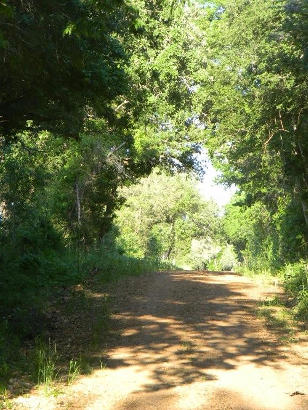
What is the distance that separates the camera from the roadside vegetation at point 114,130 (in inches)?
312

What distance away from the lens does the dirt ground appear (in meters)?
5.35

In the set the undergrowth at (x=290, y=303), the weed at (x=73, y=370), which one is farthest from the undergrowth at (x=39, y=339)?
the undergrowth at (x=290, y=303)

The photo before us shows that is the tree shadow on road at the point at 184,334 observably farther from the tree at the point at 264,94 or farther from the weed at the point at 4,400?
the tree at the point at 264,94

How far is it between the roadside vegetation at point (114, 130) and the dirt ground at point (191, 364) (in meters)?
0.63

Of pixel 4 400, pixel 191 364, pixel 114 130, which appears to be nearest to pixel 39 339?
pixel 4 400

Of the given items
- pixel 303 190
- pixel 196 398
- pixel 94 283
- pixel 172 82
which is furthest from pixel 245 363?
pixel 172 82

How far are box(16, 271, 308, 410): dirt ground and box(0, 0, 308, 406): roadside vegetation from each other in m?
0.63

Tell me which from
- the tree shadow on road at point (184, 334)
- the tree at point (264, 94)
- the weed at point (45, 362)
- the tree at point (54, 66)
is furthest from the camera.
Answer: the tree at point (264, 94)

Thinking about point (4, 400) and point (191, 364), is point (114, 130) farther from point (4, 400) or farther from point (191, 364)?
point (4, 400)

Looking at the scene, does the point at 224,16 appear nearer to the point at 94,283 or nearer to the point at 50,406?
the point at 94,283

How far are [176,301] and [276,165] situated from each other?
736cm

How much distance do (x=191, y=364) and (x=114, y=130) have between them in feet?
43.8

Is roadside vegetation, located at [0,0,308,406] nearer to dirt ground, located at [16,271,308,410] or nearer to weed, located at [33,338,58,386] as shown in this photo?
weed, located at [33,338,58,386]

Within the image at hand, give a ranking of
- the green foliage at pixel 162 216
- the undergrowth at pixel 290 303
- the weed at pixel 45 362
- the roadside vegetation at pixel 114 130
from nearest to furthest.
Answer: the weed at pixel 45 362
the roadside vegetation at pixel 114 130
the undergrowth at pixel 290 303
the green foliage at pixel 162 216
